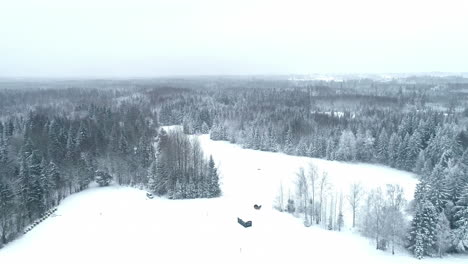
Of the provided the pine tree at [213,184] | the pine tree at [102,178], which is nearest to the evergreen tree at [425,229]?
the pine tree at [213,184]

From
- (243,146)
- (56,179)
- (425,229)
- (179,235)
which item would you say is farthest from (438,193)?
(243,146)

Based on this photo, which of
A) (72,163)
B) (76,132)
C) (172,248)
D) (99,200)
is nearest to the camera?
(172,248)

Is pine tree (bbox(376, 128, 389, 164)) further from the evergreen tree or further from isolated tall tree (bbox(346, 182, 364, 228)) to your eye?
the evergreen tree

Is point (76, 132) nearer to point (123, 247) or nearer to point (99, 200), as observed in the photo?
point (99, 200)

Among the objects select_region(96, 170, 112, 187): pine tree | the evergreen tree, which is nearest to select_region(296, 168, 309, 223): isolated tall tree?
the evergreen tree

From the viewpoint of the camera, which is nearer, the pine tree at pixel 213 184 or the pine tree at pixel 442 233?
the pine tree at pixel 442 233

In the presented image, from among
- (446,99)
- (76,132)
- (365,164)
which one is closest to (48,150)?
(76,132)

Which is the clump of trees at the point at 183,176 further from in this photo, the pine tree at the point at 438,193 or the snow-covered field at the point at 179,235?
the pine tree at the point at 438,193

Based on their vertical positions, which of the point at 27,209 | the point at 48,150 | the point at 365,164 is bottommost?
the point at 365,164
